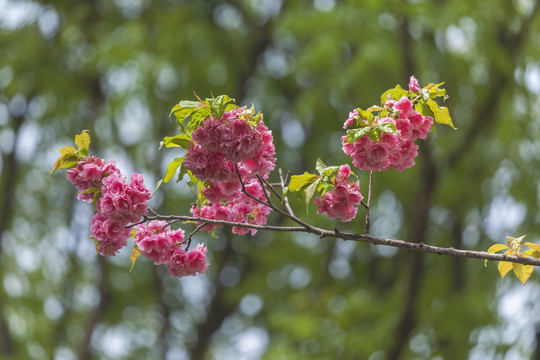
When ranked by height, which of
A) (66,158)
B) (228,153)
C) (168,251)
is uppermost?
(66,158)

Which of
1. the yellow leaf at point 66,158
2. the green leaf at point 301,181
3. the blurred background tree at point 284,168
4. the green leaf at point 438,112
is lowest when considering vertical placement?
the green leaf at point 301,181

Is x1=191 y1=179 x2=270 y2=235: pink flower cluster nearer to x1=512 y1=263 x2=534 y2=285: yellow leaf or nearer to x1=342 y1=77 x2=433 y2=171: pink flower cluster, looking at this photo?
x1=342 y1=77 x2=433 y2=171: pink flower cluster

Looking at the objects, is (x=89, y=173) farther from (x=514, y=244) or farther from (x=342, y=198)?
(x=514, y=244)

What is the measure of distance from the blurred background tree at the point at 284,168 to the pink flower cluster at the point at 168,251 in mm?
3101

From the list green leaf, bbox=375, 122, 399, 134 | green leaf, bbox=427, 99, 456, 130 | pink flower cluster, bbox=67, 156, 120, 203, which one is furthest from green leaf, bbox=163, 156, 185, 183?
green leaf, bbox=427, 99, 456, 130

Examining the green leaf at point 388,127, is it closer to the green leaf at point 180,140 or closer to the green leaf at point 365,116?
the green leaf at point 365,116

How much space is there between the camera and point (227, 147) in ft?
5.73

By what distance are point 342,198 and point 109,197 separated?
27.7 inches

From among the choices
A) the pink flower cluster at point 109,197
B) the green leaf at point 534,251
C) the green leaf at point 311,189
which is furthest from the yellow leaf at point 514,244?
the pink flower cluster at point 109,197

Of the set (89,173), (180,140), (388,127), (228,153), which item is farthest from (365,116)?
(89,173)

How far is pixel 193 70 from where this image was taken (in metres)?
6.75

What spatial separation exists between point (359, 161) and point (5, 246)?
310 inches

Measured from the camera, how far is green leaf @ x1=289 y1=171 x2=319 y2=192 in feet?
6.08

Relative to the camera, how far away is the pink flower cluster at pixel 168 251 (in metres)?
2.00
